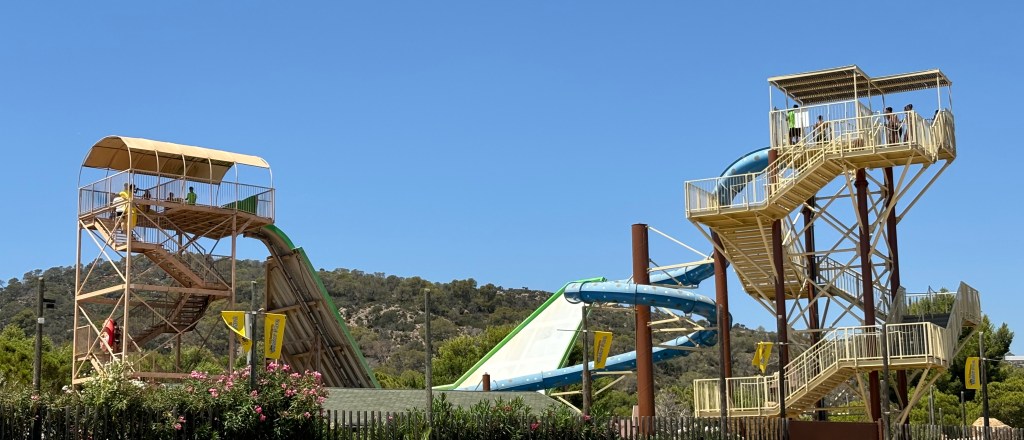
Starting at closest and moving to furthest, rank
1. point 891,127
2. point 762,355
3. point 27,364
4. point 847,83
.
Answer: point 762,355, point 891,127, point 847,83, point 27,364

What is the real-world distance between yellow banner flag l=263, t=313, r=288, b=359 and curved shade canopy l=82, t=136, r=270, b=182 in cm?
1638

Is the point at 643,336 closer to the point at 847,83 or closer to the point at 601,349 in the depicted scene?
the point at 601,349

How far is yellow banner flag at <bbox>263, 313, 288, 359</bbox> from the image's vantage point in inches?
1077

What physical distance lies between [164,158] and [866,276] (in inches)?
949

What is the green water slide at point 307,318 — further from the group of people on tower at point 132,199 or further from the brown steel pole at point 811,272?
the brown steel pole at point 811,272

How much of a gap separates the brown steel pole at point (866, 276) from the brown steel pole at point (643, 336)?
5.94 meters

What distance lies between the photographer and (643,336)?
3881 centimetres

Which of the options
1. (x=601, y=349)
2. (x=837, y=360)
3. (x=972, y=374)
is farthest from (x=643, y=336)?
(x=972, y=374)

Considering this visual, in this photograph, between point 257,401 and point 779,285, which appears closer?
point 257,401

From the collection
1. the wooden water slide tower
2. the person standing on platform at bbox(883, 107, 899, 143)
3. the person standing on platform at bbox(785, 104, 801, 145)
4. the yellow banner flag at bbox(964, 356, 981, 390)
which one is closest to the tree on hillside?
the wooden water slide tower

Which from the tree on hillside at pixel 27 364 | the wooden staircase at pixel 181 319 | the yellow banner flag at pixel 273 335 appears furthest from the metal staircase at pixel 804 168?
the tree on hillside at pixel 27 364

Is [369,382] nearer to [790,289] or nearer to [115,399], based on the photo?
Answer: [790,289]

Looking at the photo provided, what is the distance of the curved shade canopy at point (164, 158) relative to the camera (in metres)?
44.3

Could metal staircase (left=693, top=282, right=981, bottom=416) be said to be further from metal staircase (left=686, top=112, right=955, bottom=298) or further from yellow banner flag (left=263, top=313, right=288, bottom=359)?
yellow banner flag (left=263, top=313, right=288, bottom=359)
